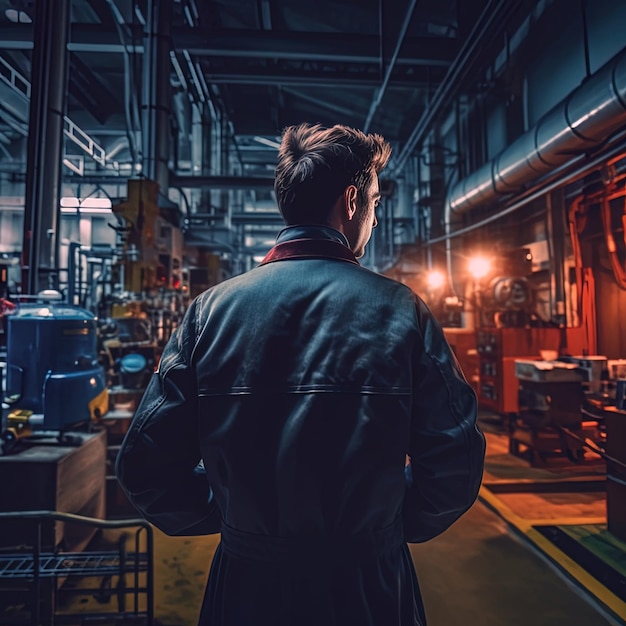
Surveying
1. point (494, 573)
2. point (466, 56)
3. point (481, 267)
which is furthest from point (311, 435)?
point (481, 267)

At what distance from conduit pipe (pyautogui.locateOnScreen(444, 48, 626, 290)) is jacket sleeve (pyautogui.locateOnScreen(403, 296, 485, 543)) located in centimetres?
412

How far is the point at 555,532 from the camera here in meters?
3.34

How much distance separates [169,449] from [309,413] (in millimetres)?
323

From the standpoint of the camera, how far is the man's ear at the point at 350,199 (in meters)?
1.06

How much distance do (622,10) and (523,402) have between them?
4342 mm

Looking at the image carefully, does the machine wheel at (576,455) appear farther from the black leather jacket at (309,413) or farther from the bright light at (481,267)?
the black leather jacket at (309,413)

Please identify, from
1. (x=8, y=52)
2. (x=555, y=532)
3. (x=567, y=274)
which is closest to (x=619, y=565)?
(x=555, y=532)

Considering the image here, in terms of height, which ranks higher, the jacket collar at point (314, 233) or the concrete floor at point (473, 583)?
the jacket collar at point (314, 233)

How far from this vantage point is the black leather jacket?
0.89 metres

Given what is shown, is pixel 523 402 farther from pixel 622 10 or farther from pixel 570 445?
pixel 622 10

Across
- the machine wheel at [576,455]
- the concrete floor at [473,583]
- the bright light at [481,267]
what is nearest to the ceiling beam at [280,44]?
the bright light at [481,267]

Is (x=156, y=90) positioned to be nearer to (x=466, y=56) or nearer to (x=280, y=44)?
(x=280, y=44)

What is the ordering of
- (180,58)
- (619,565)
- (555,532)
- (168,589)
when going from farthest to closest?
(180,58)
(555,532)
(619,565)
(168,589)

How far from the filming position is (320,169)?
1021 millimetres
